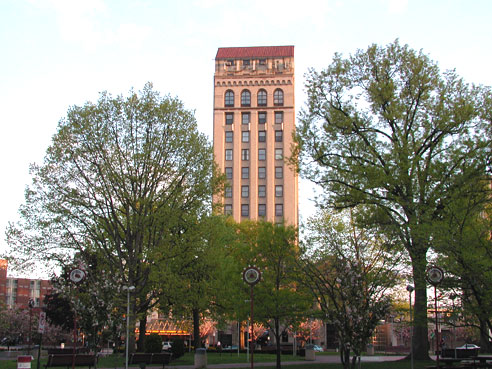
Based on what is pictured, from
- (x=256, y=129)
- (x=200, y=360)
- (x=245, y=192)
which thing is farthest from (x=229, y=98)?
(x=200, y=360)

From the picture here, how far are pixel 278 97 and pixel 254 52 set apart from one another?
8939 mm

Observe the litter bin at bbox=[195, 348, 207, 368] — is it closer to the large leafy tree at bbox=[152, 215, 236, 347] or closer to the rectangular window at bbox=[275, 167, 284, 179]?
the large leafy tree at bbox=[152, 215, 236, 347]

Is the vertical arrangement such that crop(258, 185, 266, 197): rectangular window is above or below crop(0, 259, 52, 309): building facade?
above

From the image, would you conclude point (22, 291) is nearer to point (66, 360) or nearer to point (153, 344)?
point (153, 344)

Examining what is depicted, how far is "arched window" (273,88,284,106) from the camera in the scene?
82500mm

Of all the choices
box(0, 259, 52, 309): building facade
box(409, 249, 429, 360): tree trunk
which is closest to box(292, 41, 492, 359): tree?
box(409, 249, 429, 360): tree trunk

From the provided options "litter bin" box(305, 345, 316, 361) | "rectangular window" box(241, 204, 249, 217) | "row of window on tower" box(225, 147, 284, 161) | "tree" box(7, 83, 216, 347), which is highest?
"row of window on tower" box(225, 147, 284, 161)

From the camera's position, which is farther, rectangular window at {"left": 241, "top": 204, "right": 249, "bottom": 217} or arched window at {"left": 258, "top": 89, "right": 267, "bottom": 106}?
arched window at {"left": 258, "top": 89, "right": 267, "bottom": 106}

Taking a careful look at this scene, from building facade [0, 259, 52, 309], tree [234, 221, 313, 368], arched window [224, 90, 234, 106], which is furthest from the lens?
building facade [0, 259, 52, 309]

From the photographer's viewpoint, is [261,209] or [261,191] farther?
[261,191]

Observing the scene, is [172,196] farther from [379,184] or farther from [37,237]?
[379,184]

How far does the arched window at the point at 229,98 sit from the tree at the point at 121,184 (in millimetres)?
49263

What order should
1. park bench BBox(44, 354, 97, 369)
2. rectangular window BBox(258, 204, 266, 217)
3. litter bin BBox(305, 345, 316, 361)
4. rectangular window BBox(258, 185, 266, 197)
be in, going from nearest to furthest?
park bench BBox(44, 354, 97, 369), litter bin BBox(305, 345, 316, 361), rectangular window BBox(258, 204, 266, 217), rectangular window BBox(258, 185, 266, 197)

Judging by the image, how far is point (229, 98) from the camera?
8294 cm
